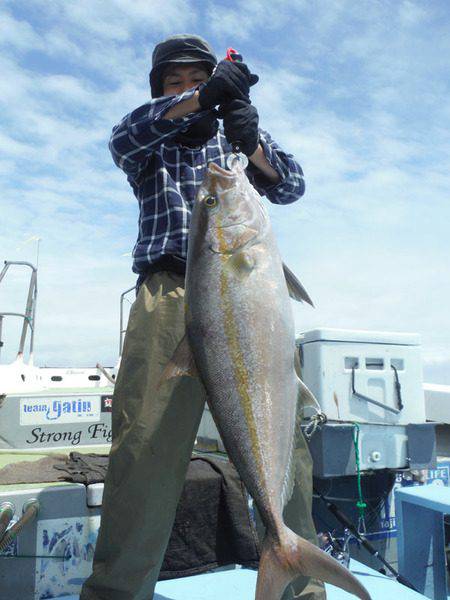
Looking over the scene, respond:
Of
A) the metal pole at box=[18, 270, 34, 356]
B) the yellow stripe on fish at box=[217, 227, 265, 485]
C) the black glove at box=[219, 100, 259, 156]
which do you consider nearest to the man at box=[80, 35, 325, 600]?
the black glove at box=[219, 100, 259, 156]

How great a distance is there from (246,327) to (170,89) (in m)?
1.49

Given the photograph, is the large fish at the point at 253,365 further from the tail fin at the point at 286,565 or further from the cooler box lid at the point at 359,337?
the cooler box lid at the point at 359,337

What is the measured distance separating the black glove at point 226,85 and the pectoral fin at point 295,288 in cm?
75

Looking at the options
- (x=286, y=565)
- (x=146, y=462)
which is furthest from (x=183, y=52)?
(x=286, y=565)

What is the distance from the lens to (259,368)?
6.53 feet

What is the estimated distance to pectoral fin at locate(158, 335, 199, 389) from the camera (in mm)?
2070

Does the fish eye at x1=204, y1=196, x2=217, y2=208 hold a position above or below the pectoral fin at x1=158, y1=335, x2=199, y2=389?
above

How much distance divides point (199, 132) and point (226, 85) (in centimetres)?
42

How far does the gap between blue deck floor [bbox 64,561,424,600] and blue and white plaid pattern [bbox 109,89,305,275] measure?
1.66m

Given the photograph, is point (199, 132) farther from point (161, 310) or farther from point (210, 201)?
point (161, 310)

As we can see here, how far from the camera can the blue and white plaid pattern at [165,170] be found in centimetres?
244

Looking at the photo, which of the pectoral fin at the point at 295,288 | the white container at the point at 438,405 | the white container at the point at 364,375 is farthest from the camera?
the white container at the point at 438,405

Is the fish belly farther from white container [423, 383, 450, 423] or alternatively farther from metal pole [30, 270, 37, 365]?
metal pole [30, 270, 37, 365]

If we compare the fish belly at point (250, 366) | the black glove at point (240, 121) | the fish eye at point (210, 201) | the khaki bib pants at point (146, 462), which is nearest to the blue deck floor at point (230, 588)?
the khaki bib pants at point (146, 462)
